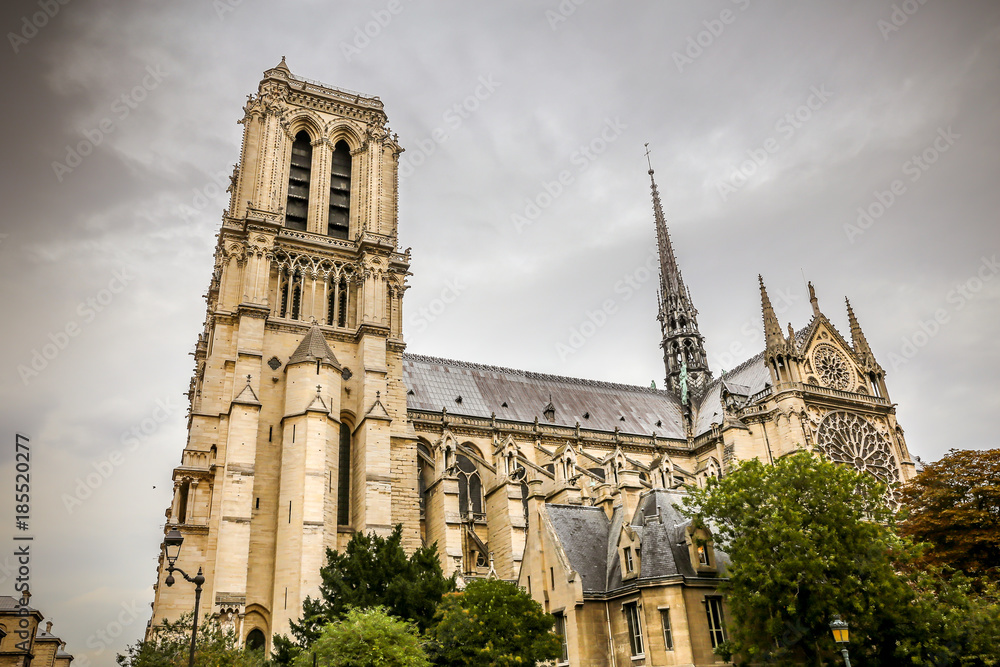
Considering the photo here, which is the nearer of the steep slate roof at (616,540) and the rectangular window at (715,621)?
the rectangular window at (715,621)

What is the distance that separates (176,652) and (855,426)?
43433 millimetres

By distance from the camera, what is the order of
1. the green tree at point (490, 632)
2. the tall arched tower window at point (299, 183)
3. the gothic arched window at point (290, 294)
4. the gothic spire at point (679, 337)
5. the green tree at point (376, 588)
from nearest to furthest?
the green tree at point (490, 632)
the green tree at point (376, 588)
the gothic arched window at point (290, 294)
the tall arched tower window at point (299, 183)
the gothic spire at point (679, 337)

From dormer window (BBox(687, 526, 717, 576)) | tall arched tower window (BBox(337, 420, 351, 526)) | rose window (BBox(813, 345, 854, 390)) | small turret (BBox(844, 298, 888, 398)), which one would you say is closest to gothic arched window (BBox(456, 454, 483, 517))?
tall arched tower window (BBox(337, 420, 351, 526))

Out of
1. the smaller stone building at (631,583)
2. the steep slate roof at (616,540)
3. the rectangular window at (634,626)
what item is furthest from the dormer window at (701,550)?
the rectangular window at (634,626)

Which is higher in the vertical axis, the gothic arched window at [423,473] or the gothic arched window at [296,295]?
the gothic arched window at [296,295]

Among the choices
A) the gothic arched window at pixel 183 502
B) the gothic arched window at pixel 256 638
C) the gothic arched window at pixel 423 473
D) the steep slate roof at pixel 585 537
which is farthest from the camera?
the gothic arched window at pixel 423 473

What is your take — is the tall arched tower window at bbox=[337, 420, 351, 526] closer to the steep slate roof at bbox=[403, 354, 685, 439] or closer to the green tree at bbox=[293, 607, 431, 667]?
the steep slate roof at bbox=[403, 354, 685, 439]

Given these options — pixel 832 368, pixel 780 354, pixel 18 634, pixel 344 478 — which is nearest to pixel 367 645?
pixel 344 478

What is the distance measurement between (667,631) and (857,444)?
31.8 meters

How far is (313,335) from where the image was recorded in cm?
3859

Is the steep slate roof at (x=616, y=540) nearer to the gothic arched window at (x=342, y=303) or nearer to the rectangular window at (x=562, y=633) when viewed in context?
the rectangular window at (x=562, y=633)

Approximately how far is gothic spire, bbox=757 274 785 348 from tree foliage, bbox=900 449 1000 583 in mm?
17438

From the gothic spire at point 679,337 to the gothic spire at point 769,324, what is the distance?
34.9ft

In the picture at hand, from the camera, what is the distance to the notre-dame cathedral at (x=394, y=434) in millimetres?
27016
